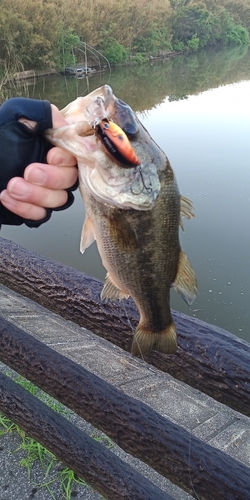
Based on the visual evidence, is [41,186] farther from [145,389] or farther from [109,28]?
[109,28]

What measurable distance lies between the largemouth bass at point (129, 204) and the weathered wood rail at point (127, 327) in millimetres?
255

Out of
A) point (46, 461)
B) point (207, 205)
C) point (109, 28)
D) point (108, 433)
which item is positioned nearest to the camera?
point (108, 433)

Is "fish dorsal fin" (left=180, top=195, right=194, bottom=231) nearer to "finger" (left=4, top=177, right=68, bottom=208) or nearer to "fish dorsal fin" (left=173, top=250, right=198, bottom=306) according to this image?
"fish dorsal fin" (left=173, top=250, right=198, bottom=306)

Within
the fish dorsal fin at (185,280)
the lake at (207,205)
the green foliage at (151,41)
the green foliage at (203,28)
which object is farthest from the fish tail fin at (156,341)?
the green foliage at (203,28)

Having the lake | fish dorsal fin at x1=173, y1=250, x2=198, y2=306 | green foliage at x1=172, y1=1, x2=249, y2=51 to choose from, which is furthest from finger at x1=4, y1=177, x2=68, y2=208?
green foliage at x1=172, y1=1, x2=249, y2=51

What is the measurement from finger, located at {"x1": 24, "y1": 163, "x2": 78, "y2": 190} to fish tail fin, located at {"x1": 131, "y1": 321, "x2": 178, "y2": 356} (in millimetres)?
646

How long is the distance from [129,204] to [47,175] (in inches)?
10.9

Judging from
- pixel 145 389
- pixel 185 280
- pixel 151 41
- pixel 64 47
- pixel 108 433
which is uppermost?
pixel 151 41

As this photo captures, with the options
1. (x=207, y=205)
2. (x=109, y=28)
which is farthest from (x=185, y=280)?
(x=109, y=28)

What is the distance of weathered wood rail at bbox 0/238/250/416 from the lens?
157 centimetres

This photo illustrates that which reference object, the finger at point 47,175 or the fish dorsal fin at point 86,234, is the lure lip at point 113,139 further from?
the fish dorsal fin at point 86,234

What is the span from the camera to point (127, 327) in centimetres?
193

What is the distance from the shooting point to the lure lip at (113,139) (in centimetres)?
115

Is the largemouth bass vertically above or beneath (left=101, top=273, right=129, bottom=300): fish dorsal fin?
above
